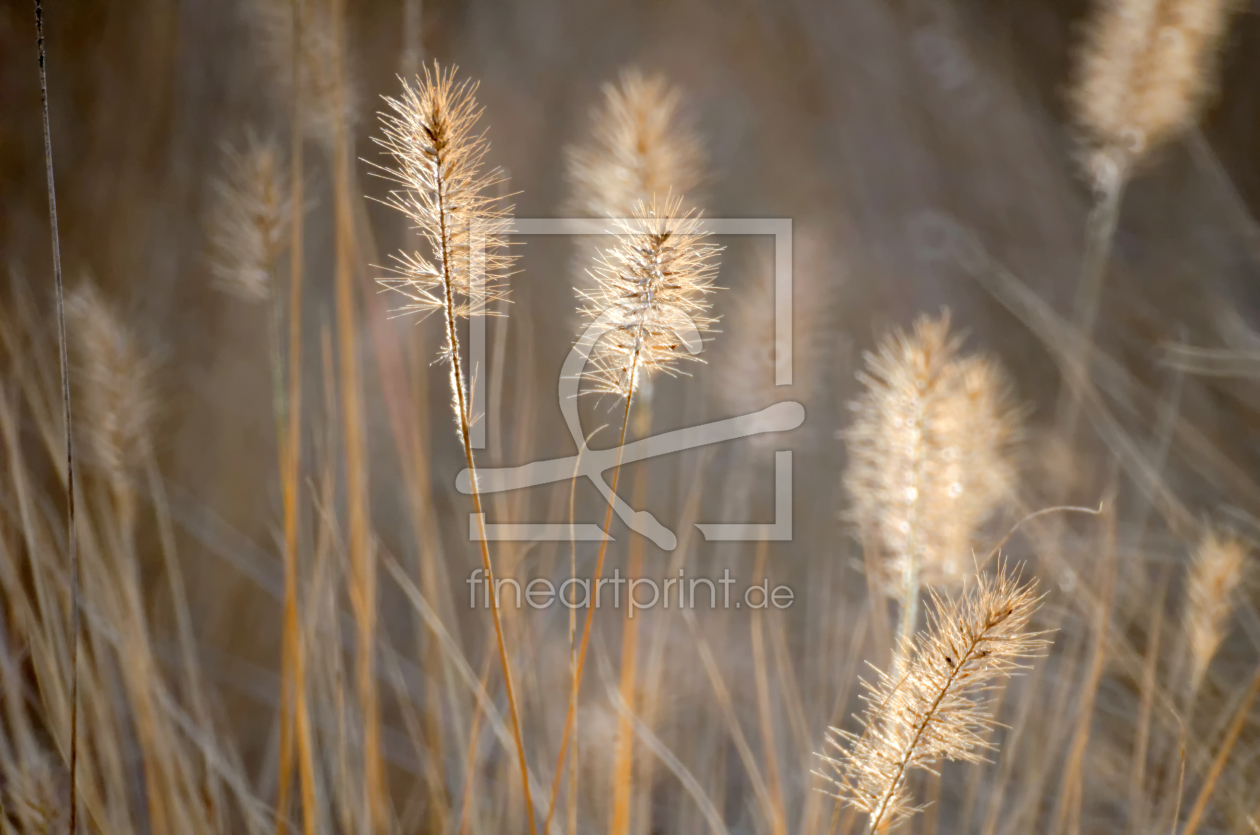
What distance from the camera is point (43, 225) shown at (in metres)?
1.00

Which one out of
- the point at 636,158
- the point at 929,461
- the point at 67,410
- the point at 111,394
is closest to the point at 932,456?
the point at 929,461

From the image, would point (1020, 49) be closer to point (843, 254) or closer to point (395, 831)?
point (843, 254)

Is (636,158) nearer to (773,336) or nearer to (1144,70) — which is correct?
(773,336)

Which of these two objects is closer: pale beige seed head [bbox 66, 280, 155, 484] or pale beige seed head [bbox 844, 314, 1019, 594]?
pale beige seed head [bbox 844, 314, 1019, 594]

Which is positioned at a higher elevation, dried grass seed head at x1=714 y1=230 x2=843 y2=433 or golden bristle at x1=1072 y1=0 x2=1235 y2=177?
golden bristle at x1=1072 y1=0 x2=1235 y2=177

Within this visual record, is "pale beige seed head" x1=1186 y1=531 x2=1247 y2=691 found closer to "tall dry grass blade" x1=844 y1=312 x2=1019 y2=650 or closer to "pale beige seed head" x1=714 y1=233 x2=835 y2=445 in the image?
"tall dry grass blade" x1=844 y1=312 x2=1019 y2=650

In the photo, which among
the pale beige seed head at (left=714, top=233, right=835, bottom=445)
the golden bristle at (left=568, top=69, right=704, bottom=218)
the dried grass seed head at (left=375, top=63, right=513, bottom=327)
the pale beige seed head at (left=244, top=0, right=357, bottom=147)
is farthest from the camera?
the pale beige seed head at (left=714, top=233, right=835, bottom=445)

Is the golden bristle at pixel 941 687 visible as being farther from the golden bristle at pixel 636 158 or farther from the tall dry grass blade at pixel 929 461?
the golden bristle at pixel 636 158

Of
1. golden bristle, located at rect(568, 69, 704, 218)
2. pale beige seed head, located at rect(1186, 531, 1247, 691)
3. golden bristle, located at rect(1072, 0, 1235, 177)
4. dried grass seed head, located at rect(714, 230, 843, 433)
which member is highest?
golden bristle, located at rect(1072, 0, 1235, 177)

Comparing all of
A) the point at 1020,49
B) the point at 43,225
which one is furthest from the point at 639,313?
the point at 43,225

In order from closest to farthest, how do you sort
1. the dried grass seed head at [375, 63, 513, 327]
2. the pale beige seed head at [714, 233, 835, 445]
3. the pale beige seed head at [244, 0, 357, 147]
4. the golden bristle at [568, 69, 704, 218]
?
1. the dried grass seed head at [375, 63, 513, 327]
2. the golden bristle at [568, 69, 704, 218]
3. the pale beige seed head at [244, 0, 357, 147]
4. the pale beige seed head at [714, 233, 835, 445]

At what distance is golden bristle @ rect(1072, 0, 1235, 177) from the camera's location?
2.37 ft

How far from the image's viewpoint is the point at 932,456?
23.8 inches

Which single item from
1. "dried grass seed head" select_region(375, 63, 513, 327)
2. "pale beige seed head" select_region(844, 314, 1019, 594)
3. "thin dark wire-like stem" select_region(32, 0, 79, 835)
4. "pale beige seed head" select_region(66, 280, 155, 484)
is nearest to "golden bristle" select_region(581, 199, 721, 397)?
"dried grass seed head" select_region(375, 63, 513, 327)
